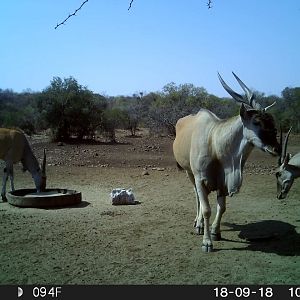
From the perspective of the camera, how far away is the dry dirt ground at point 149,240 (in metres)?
4.87

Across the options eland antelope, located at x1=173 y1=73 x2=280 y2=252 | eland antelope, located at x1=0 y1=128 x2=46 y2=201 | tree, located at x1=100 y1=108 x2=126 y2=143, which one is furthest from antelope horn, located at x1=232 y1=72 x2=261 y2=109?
tree, located at x1=100 y1=108 x2=126 y2=143

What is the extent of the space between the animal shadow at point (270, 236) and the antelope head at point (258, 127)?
154 centimetres

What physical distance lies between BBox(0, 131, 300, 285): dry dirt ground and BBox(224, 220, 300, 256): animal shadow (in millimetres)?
14

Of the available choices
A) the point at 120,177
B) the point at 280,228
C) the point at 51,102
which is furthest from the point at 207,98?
the point at 280,228

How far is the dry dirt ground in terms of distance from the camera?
4871 mm

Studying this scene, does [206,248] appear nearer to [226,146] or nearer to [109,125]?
[226,146]

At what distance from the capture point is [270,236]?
21.2 ft

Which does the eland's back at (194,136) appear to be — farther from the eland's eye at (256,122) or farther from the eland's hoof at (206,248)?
the eland's hoof at (206,248)

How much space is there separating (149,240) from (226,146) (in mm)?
1852

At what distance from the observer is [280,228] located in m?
7.04
